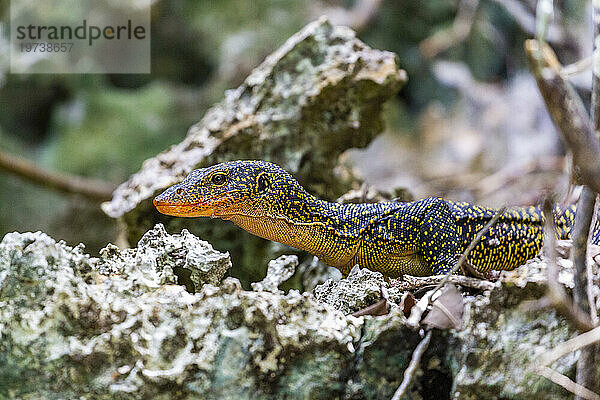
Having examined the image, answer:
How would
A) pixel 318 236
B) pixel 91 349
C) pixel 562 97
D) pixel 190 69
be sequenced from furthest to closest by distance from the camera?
pixel 190 69 < pixel 318 236 < pixel 91 349 < pixel 562 97

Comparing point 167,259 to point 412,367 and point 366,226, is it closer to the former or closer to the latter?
point 412,367

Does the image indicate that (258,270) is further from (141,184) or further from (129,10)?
(129,10)

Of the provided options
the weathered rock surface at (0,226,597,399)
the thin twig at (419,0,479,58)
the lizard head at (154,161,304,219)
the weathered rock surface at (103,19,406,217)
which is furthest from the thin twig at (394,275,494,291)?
the thin twig at (419,0,479,58)

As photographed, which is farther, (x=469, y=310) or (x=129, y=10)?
(x=129, y=10)

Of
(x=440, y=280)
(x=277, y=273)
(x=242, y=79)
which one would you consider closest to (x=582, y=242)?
(x=440, y=280)

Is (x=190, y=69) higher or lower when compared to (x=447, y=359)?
higher

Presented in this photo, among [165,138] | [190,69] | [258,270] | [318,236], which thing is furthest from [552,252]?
[190,69]
